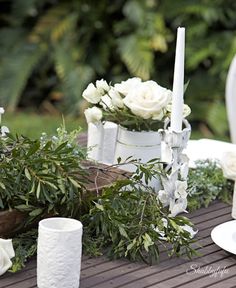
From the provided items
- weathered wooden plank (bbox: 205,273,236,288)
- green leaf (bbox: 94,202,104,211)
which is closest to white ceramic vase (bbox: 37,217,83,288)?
green leaf (bbox: 94,202,104,211)

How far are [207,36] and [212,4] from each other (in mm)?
248

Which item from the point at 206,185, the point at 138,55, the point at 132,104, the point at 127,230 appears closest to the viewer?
the point at 127,230

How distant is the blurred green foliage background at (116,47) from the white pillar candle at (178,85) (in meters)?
3.34

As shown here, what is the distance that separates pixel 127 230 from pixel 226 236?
10.4 inches

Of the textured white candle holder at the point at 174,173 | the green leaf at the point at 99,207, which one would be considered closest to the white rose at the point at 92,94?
the textured white candle holder at the point at 174,173

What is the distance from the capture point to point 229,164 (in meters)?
2.23

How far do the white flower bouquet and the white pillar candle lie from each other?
12cm

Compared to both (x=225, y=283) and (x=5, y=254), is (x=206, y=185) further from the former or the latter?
(x=5, y=254)

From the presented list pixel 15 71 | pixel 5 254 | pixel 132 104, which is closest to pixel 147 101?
pixel 132 104

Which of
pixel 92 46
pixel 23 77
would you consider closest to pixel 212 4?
pixel 92 46

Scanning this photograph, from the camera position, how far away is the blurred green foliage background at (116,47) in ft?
17.7

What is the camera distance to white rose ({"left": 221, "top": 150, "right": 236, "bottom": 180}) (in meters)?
2.21

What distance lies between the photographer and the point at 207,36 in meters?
5.50

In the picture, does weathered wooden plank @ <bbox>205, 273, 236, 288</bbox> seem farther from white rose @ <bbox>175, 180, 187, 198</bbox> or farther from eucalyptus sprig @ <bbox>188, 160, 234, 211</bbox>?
eucalyptus sprig @ <bbox>188, 160, 234, 211</bbox>
